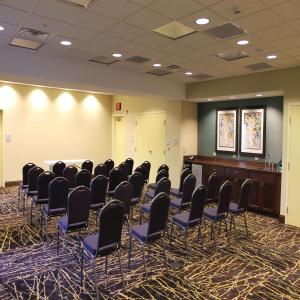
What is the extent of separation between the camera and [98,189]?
189 inches

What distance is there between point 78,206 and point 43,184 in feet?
5.01

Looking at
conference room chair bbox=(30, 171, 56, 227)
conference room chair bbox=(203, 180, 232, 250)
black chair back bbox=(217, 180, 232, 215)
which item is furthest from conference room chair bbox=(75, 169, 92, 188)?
black chair back bbox=(217, 180, 232, 215)

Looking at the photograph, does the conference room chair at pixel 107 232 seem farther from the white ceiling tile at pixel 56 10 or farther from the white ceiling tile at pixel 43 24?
the white ceiling tile at pixel 43 24

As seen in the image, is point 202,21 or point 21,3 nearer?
point 21,3

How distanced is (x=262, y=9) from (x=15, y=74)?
13.8 feet

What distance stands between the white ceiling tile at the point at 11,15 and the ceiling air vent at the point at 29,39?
1.00 feet

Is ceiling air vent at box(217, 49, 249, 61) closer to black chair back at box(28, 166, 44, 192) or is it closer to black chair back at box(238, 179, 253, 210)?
black chair back at box(238, 179, 253, 210)

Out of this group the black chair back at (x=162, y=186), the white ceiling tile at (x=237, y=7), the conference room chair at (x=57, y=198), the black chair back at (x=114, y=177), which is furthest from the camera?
the black chair back at (x=114, y=177)

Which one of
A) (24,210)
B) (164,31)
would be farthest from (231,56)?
(24,210)

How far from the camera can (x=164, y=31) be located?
163 inches

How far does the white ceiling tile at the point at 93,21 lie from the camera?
362cm

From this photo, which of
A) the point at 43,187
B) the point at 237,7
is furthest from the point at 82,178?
the point at 237,7

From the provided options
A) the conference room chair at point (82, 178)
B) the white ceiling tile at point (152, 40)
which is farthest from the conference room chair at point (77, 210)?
the white ceiling tile at point (152, 40)

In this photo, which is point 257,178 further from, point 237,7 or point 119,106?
point 119,106
